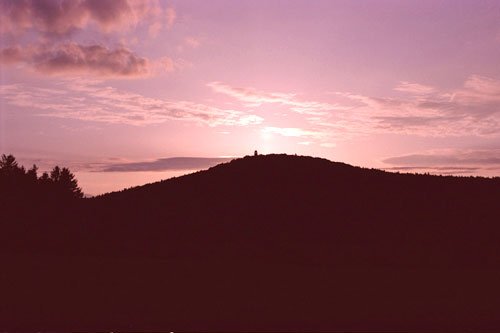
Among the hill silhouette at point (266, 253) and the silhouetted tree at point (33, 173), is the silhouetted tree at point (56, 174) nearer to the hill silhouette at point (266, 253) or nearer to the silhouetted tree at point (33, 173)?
the silhouetted tree at point (33, 173)

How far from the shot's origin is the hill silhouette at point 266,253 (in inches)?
879

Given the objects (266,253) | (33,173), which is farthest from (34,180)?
(266,253)

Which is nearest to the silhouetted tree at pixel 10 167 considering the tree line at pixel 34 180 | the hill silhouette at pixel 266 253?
the tree line at pixel 34 180

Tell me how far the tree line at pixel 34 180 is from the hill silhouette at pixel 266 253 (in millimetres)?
20635

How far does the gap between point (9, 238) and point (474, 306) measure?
41.3 meters

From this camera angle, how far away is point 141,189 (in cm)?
5900

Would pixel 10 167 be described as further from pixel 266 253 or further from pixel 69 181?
pixel 266 253

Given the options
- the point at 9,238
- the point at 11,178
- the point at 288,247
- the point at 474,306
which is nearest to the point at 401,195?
the point at 288,247

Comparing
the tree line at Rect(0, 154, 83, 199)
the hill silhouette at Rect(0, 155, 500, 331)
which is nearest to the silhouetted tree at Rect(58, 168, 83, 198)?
the tree line at Rect(0, 154, 83, 199)

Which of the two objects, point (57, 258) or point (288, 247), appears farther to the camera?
point (288, 247)

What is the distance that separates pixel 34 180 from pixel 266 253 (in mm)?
64484

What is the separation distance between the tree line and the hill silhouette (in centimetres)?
2064

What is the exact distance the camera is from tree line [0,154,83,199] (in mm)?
74188

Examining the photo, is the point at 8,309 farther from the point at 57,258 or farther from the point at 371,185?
the point at 371,185
